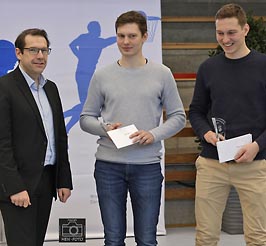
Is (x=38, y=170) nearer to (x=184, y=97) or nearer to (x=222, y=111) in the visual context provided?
(x=222, y=111)

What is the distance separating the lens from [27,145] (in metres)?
2.38

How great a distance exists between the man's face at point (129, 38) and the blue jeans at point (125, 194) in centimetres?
53

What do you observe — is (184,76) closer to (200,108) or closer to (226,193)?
(200,108)

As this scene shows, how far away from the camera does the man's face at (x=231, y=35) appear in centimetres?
259

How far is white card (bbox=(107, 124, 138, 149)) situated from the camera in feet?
8.07

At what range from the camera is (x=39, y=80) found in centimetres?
252

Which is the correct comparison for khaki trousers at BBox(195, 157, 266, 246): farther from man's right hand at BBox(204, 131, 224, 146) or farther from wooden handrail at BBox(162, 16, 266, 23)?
wooden handrail at BBox(162, 16, 266, 23)

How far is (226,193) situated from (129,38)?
898 millimetres

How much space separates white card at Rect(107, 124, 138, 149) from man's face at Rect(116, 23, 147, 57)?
36 centimetres

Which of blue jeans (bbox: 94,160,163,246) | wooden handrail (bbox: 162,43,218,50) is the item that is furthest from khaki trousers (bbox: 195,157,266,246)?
wooden handrail (bbox: 162,43,218,50)

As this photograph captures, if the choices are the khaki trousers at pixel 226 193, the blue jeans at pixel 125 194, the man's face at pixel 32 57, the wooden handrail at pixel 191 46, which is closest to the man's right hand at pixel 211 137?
the khaki trousers at pixel 226 193

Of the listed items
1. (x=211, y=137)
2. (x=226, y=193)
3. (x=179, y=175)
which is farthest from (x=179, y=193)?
(x=211, y=137)

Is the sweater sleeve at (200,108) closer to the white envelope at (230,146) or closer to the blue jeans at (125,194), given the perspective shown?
the white envelope at (230,146)

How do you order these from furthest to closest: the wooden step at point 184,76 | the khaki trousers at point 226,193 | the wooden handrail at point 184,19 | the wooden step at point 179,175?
the wooden handrail at point 184,19, the wooden step at point 184,76, the wooden step at point 179,175, the khaki trousers at point 226,193
